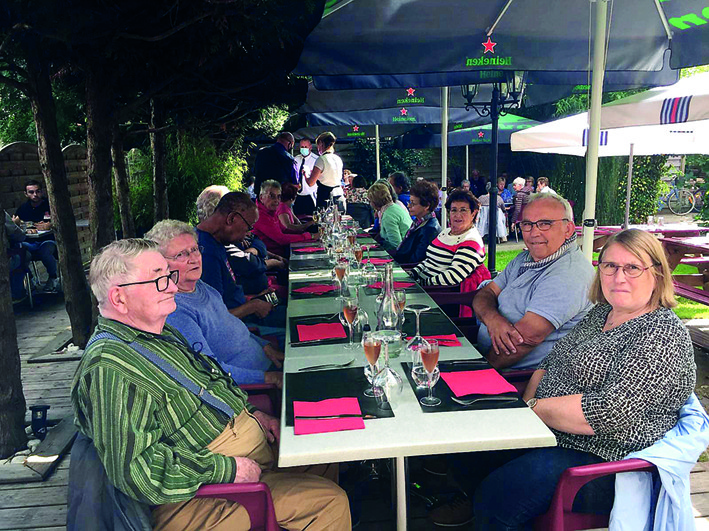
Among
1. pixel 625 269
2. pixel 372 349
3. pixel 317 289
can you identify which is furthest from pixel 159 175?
pixel 625 269

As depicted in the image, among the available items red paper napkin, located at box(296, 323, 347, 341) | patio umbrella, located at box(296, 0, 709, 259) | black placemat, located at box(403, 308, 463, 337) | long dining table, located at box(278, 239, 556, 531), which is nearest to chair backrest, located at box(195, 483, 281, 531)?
long dining table, located at box(278, 239, 556, 531)

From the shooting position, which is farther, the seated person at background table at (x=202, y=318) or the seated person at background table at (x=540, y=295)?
the seated person at background table at (x=540, y=295)

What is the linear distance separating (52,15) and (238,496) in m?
2.37

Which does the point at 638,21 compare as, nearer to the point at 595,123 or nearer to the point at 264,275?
the point at 595,123

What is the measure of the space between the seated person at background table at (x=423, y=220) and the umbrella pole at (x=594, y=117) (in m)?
1.75

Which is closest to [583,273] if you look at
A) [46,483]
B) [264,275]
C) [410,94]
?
[264,275]

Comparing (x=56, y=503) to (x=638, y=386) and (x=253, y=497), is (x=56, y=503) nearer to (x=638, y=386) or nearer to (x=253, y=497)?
(x=253, y=497)

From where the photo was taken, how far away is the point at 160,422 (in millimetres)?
1720

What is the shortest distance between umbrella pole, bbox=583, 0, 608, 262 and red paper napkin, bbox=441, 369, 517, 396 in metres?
1.43

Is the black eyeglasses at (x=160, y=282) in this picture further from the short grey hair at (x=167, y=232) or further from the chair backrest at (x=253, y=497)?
the short grey hair at (x=167, y=232)

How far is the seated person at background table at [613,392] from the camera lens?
1826 mm

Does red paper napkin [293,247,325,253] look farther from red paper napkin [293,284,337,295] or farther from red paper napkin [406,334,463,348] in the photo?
red paper napkin [406,334,463,348]

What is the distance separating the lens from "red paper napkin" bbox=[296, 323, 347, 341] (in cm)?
260

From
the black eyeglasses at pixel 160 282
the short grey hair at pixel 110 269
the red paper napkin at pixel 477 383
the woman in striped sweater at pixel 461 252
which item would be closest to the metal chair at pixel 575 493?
the red paper napkin at pixel 477 383
